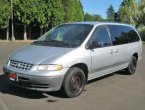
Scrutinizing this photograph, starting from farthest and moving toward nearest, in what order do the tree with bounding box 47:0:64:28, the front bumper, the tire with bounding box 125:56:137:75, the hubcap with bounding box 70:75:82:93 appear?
the tree with bounding box 47:0:64:28, the tire with bounding box 125:56:137:75, the hubcap with bounding box 70:75:82:93, the front bumper

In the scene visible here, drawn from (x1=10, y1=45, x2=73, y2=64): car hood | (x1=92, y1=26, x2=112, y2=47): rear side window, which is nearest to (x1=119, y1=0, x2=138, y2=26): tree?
(x1=92, y1=26, x2=112, y2=47): rear side window

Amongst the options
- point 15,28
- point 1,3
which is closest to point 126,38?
point 1,3

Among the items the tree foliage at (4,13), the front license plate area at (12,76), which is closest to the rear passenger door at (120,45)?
the front license plate area at (12,76)

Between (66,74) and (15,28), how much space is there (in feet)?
153

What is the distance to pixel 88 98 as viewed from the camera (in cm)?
796

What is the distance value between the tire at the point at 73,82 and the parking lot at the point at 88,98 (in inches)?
5.4

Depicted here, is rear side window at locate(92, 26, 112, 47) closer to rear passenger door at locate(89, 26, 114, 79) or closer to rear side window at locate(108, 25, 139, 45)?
rear passenger door at locate(89, 26, 114, 79)

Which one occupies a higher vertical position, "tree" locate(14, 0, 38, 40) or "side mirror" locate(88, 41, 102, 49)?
"tree" locate(14, 0, 38, 40)

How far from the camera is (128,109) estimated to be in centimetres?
716

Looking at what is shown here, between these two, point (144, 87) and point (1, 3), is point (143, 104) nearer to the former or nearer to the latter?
point (144, 87)

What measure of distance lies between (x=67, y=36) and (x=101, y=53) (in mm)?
959

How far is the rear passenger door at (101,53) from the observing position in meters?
8.68

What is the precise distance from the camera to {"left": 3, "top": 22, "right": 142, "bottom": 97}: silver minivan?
750 centimetres

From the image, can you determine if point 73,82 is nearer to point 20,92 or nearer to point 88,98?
point 88,98
